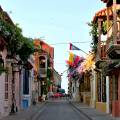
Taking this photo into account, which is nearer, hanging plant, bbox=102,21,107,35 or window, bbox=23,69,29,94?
hanging plant, bbox=102,21,107,35

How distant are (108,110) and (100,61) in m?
3.67

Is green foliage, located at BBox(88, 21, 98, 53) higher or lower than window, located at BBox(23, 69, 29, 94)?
higher

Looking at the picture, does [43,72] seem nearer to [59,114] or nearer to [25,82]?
[25,82]

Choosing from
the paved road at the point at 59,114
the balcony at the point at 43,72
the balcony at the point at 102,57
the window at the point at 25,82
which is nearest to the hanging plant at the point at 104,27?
the balcony at the point at 102,57

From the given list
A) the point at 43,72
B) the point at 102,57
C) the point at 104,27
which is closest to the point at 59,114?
the point at 102,57

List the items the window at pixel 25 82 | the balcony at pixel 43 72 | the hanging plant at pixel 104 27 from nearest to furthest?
1. the hanging plant at pixel 104 27
2. the window at pixel 25 82
3. the balcony at pixel 43 72

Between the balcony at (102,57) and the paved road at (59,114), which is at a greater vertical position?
the balcony at (102,57)

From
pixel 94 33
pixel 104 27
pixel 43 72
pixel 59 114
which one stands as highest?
pixel 104 27

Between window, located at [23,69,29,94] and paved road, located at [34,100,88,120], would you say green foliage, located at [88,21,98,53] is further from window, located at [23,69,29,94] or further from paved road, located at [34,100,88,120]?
window, located at [23,69,29,94]

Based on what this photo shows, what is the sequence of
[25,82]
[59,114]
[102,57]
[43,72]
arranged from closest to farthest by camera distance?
[102,57], [59,114], [25,82], [43,72]

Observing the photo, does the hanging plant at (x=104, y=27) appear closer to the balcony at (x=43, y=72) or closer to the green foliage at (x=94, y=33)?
the green foliage at (x=94, y=33)

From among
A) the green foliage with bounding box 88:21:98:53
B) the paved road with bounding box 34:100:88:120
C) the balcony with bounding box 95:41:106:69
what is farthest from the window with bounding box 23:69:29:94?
the balcony with bounding box 95:41:106:69

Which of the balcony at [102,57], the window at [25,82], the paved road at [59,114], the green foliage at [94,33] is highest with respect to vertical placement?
the green foliage at [94,33]

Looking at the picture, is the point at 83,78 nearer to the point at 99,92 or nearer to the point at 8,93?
the point at 99,92
